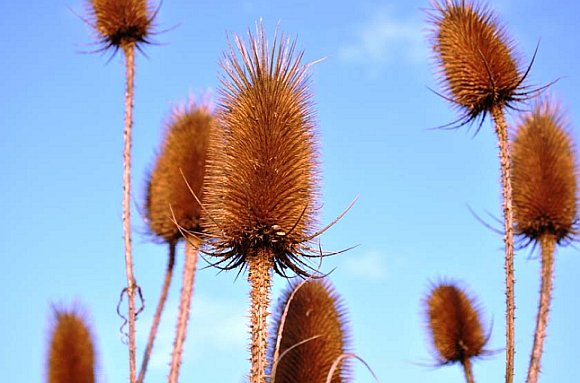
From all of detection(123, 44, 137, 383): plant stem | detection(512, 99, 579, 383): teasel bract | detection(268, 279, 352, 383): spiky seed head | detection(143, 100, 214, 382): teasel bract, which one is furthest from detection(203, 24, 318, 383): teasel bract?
detection(512, 99, 579, 383): teasel bract

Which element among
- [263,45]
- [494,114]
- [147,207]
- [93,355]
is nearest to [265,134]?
[263,45]

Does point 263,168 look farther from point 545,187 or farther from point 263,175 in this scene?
point 545,187

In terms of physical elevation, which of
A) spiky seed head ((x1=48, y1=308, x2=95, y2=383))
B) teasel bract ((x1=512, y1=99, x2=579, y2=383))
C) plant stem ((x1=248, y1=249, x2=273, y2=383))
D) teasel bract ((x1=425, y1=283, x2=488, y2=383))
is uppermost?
teasel bract ((x1=512, y1=99, x2=579, y2=383))

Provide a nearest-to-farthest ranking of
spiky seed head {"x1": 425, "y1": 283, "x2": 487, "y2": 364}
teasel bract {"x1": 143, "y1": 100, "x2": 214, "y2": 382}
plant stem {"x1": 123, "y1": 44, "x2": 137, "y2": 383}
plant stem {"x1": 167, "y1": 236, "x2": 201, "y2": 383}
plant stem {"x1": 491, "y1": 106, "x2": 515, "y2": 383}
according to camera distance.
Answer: plant stem {"x1": 491, "y1": 106, "x2": 515, "y2": 383}, plant stem {"x1": 123, "y1": 44, "x2": 137, "y2": 383}, plant stem {"x1": 167, "y1": 236, "x2": 201, "y2": 383}, teasel bract {"x1": 143, "y1": 100, "x2": 214, "y2": 382}, spiky seed head {"x1": 425, "y1": 283, "x2": 487, "y2": 364}

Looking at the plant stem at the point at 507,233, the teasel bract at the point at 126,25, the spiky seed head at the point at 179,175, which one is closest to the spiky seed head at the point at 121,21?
the teasel bract at the point at 126,25

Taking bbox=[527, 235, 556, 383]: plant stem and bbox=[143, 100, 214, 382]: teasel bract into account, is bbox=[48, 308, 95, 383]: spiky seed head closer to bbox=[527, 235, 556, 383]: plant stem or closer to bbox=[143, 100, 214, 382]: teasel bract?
bbox=[143, 100, 214, 382]: teasel bract

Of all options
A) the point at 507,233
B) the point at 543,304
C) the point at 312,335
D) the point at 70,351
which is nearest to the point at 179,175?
the point at 70,351

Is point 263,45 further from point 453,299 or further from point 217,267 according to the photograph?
point 453,299

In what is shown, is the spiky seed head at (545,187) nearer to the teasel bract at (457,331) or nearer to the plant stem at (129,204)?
the teasel bract at (457,331)
